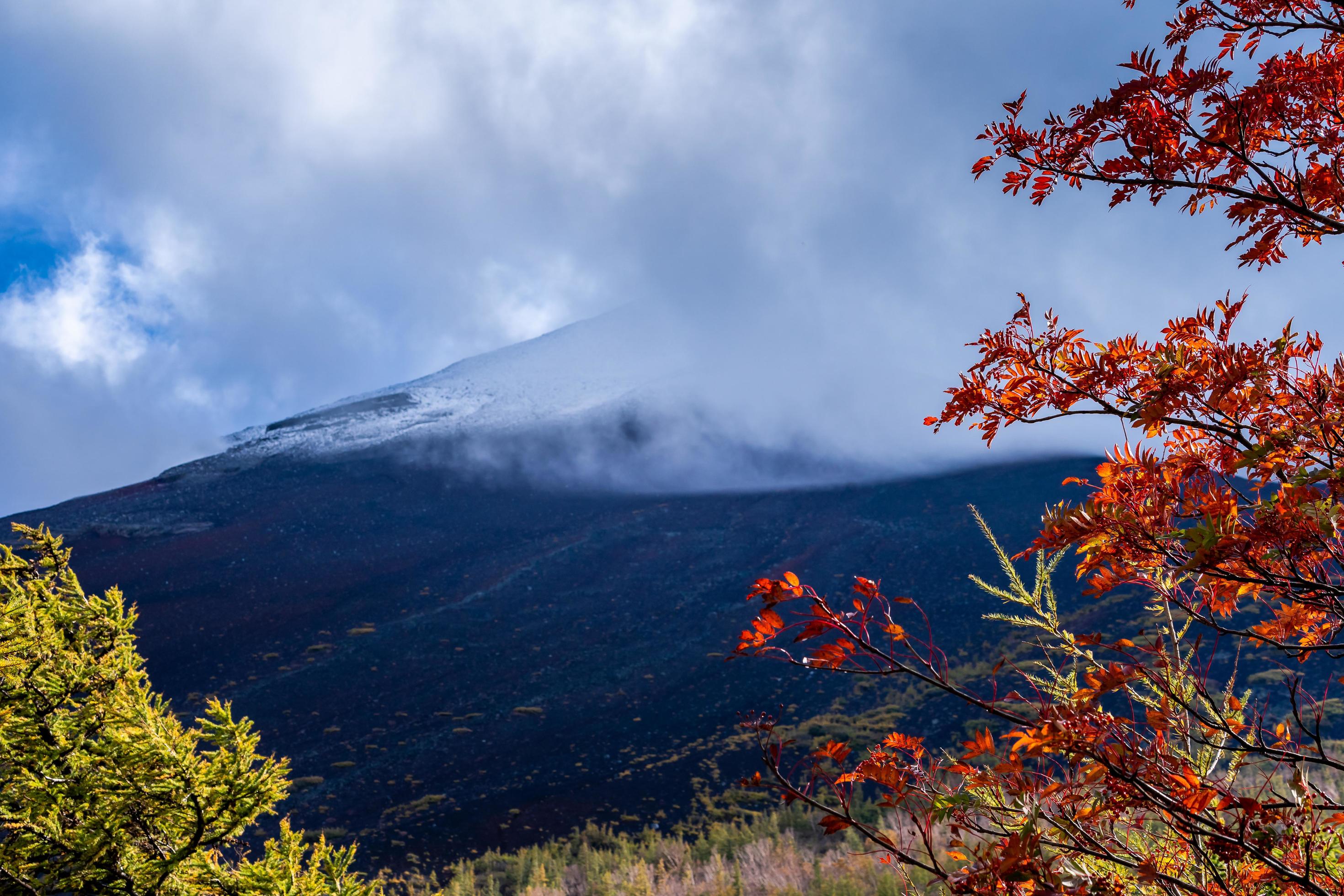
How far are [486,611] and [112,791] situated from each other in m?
18.1

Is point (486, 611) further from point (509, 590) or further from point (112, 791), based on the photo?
point (112, 791)

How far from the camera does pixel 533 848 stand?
1059 centimetres

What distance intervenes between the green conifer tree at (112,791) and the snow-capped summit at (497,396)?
116ft

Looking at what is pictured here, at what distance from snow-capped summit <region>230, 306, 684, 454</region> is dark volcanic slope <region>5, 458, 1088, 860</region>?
7349 mm

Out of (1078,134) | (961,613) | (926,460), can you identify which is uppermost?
(1078,134)

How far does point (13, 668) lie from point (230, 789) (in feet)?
5.28

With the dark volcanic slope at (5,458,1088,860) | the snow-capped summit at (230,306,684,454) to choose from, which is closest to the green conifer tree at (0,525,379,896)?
the dark volcanic slope at (5,458,1088,860)

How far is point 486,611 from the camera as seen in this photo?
21.7 m

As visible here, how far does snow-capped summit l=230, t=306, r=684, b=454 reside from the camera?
4119 cm

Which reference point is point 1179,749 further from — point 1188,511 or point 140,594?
point 140,594

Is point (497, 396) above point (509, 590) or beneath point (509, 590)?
above

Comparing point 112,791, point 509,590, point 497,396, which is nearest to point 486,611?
point 509,590

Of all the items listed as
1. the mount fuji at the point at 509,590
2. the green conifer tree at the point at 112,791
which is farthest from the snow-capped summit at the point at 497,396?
the green conifer tree at the point at 112,791

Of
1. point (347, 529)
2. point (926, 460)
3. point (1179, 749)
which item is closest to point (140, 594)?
point (347, 529)
